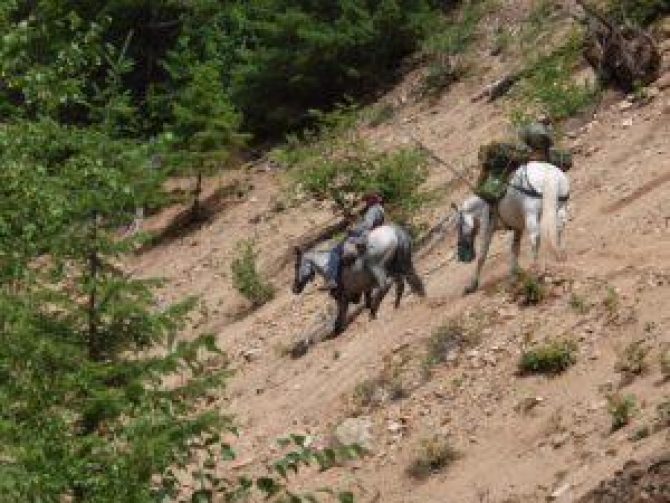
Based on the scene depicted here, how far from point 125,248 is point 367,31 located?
21.3 meters

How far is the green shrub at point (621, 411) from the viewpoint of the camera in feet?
40.5

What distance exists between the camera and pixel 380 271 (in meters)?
18.3

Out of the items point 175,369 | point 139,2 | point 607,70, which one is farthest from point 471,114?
point 175,369

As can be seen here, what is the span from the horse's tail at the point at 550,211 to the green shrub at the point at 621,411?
3725 millimetres

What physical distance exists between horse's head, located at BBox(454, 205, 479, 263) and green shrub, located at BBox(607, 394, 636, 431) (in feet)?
16.2

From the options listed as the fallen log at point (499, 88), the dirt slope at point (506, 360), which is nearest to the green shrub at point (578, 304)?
the dirt slope at point (506, 360)

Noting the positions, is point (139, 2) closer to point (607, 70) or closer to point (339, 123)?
point (339, 123)

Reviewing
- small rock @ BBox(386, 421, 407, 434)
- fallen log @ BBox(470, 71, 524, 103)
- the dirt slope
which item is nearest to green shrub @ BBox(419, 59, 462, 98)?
fallen log @ BBox(470, 71, 524, 103)

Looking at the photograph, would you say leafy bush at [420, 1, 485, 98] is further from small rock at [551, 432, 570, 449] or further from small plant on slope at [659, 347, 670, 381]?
small rock at [551, 432, 570, 449]

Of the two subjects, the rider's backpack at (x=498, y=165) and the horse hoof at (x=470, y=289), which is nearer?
the rider's backpack at (x=498, y=165)

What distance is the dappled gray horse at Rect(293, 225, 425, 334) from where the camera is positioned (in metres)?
18.2

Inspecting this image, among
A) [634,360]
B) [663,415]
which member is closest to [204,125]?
[634,360]

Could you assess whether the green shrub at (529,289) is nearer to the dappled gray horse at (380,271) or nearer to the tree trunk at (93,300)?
the dappled gray horse at (380,271)

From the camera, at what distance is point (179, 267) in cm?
3039
